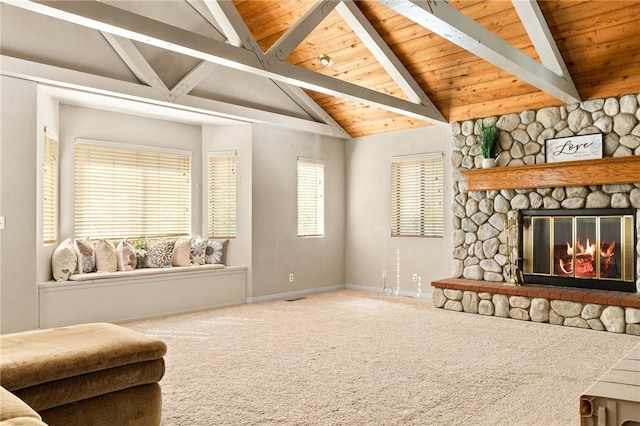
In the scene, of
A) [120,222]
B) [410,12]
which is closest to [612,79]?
[410,12]

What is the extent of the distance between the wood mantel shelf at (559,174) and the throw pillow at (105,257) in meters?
4.59

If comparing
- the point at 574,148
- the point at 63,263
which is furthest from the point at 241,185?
the point at 574,148

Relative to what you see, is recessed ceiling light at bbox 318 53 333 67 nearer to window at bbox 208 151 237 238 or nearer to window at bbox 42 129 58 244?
window at bbox 208 151 237 238

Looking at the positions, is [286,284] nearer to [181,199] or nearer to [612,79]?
[181,199]

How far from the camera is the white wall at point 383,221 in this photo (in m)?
6.84

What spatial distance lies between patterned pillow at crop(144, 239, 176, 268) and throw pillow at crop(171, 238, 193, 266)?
0.05 meters

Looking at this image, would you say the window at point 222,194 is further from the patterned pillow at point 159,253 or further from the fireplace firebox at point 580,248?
the fireplace firebox at point 580,248

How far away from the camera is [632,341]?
446cm

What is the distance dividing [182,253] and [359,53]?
3.54 m

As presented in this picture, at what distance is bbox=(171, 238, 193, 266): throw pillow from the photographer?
245 inches

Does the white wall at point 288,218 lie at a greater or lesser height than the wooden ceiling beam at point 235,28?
lesser

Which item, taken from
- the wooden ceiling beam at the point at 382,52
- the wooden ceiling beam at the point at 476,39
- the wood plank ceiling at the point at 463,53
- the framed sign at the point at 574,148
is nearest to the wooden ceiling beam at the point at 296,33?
the wood plank ceiling at the point at 463,53

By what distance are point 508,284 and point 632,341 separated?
1.54 m

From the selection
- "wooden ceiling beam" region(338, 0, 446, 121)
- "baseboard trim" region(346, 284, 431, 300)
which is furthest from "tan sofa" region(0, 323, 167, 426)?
"baseboard trim" region(346, 284, 431, 300)
